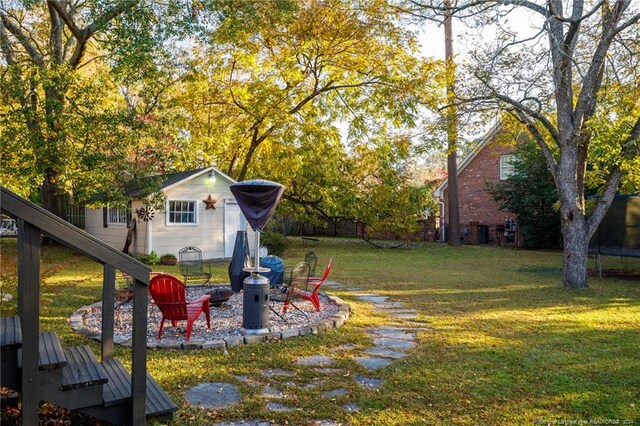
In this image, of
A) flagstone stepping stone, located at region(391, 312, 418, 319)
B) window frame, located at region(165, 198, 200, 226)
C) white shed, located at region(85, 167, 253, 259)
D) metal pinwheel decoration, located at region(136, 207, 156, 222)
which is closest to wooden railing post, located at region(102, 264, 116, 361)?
flagstone stepping stone, located at region(391, 312, 418, 319)

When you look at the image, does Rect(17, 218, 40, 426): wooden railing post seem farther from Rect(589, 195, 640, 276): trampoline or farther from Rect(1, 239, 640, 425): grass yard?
Rect(589, 195, 640, 276): trampoline

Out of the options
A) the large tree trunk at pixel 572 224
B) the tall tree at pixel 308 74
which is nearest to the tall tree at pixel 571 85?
the large tree trunk at pixel 572 224

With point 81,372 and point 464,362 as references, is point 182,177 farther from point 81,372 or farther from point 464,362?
point 81,372

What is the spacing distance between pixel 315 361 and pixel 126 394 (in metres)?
2.21

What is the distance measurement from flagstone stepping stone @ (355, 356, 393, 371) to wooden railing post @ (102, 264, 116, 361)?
247 cm

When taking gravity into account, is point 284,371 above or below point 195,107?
below

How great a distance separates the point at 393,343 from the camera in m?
5.95

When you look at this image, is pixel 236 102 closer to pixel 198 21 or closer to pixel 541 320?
pixel 198 21

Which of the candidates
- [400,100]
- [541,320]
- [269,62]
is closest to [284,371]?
[541,320]

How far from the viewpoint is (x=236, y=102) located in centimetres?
1733

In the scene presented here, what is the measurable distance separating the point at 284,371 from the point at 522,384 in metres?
2.27

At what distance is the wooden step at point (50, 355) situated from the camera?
304cm

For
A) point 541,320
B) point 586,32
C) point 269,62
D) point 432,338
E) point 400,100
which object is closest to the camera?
point 432,338

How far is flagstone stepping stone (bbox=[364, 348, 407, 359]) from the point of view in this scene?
5391 millimetres
